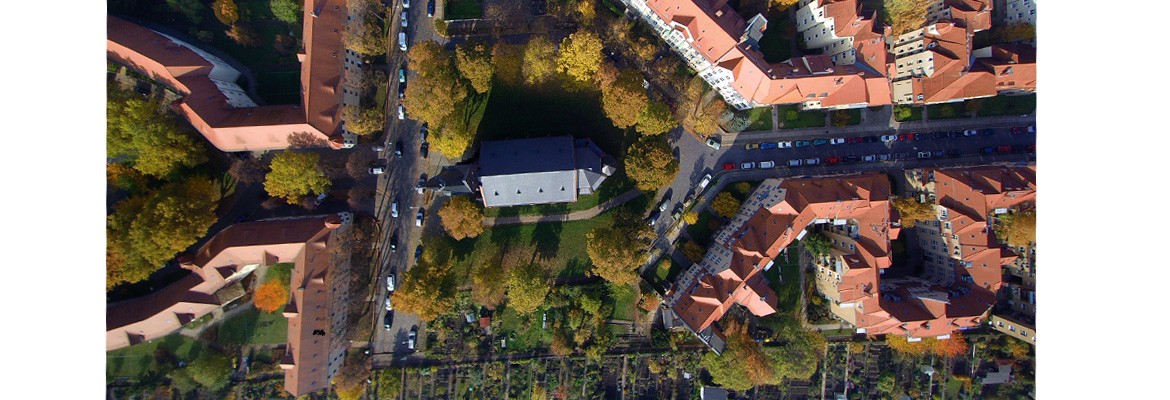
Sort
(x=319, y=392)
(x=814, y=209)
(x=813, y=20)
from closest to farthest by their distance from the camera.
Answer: (x=814, y=209) < (x=813, y=20) < (x=319, y=392)

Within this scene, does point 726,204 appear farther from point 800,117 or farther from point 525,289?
point 525,289

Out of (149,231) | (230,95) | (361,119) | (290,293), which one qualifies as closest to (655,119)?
(361,119)

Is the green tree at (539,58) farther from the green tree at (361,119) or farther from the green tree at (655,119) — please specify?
the green tree at (361,119)

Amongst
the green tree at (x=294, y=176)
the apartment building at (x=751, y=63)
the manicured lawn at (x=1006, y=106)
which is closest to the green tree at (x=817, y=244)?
the apartment building at (x=751, y=63)

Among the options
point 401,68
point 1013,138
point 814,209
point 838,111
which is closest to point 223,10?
point 401,68

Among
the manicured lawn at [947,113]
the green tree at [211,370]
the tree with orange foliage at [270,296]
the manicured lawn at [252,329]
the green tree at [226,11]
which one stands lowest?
the green tree at [211,370]

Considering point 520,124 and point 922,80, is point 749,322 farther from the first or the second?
point 520,124

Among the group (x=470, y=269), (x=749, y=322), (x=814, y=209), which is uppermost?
(x=814, y=209)
